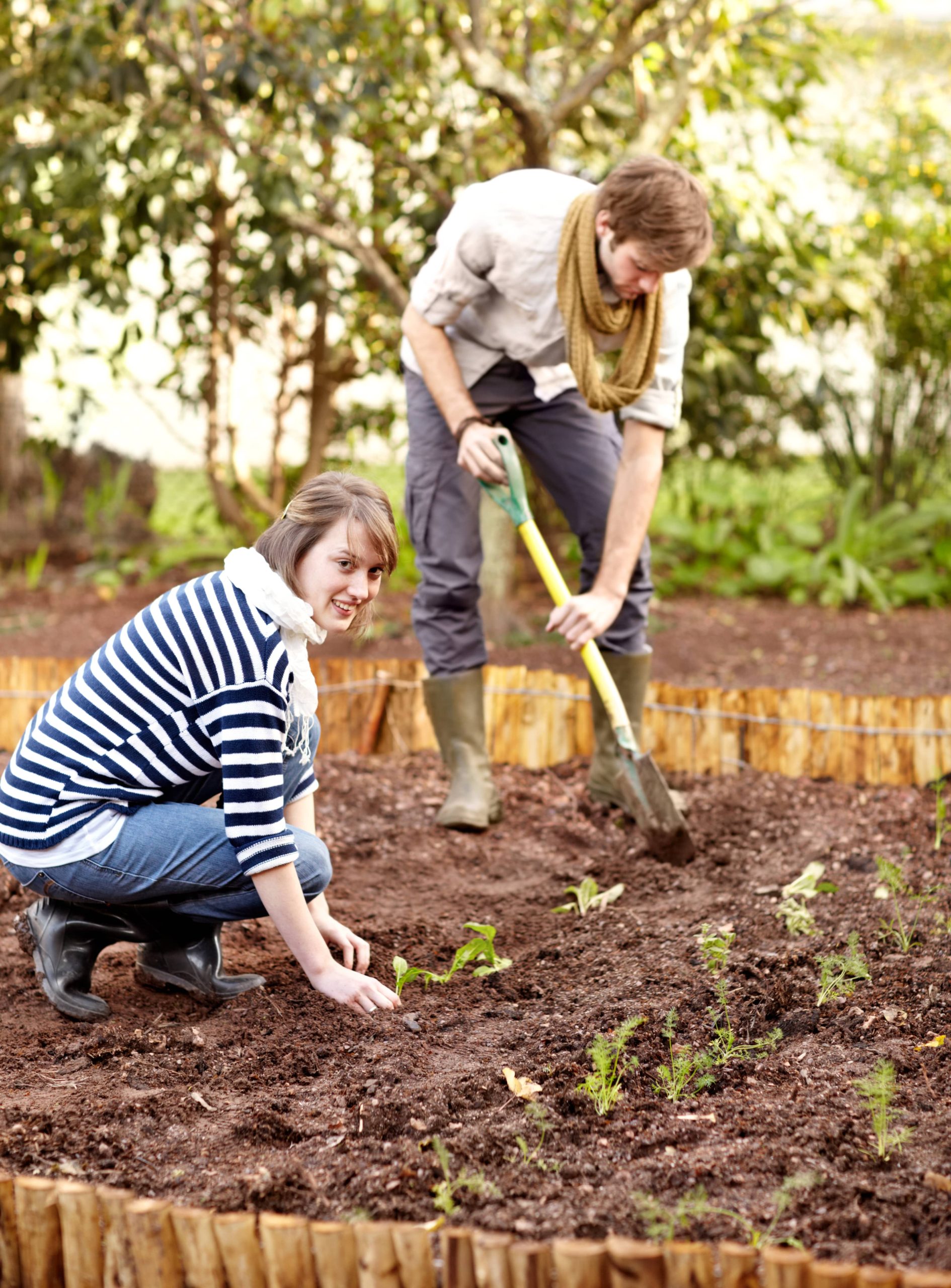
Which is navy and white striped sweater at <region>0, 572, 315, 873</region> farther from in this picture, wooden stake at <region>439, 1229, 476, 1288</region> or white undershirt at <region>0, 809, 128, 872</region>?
wooden stake at <region>439, 1229, 476, 1288</region>

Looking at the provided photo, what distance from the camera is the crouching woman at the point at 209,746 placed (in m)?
1.97

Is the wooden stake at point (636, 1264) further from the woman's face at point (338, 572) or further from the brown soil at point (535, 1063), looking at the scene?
the woman's face at point (338, 572)

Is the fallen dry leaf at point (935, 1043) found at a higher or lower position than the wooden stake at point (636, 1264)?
higher

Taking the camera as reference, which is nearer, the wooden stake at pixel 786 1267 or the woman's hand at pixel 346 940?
the wooden stake at pixel 786 1267

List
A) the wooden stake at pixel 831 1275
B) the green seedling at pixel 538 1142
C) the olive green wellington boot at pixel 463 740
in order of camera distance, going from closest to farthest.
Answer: the wooden stake at pixel 831 1275 < the green seedling at pixel 538 1142 < the olive green wellington boot at pixel 463 740

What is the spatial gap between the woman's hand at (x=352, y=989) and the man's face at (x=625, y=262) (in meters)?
1.61

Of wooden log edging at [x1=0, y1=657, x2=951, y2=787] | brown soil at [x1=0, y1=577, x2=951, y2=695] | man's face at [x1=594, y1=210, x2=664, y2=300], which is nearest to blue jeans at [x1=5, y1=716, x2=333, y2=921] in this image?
man's face at [x1=594, y1=210, x2=664, y2=300]

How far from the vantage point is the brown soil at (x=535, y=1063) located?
158 centimetres

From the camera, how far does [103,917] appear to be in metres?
2.27

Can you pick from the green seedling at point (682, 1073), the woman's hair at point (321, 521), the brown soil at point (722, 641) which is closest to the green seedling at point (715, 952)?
the green seedling at point (682, 1073)

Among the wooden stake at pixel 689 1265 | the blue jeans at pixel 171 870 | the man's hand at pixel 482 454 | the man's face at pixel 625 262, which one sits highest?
the man's face at pixel 625 262

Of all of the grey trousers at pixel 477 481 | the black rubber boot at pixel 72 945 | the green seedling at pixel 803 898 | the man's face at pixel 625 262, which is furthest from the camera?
the grey trousers at pixel 477 481

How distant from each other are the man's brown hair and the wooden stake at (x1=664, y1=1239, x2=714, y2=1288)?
201cm

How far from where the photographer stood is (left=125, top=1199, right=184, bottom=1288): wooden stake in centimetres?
136
